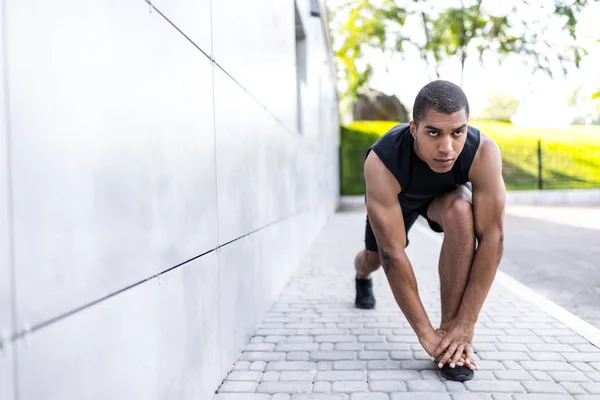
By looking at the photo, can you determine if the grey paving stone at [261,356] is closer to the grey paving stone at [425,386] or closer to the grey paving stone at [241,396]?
the grey paving stone at [241,396]

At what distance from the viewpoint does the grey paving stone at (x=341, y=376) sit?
2.76 metres

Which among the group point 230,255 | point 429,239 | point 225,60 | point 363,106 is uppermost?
point 363,106

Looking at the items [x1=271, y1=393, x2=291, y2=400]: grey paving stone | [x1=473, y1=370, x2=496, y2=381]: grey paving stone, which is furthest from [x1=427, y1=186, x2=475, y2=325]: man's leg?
[x1=271, y1=393, x2=291, y2=400]: grey paving stone

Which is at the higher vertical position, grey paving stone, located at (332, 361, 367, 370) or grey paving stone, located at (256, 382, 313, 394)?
grey paving stone, located at (332, 361, 367, 370)

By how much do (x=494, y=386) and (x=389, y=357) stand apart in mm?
Answer: 638

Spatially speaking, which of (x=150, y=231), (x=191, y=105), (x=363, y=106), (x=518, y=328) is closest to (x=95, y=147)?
(x=150, y=231)

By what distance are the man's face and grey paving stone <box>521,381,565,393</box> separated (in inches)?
43.4

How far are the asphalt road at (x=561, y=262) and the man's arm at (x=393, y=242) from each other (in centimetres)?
152

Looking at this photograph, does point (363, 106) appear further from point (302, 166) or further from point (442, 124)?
point (442, 124)

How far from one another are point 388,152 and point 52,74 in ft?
6.56

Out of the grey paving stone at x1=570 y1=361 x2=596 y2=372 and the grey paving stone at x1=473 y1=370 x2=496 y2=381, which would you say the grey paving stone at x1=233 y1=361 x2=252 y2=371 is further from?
the grey paving stone at x1=570 y1=361 x2=596 y2=372

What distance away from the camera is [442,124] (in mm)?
2615

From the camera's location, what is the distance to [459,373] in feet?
8.77

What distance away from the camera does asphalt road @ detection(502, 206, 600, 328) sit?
4418 millimetres
